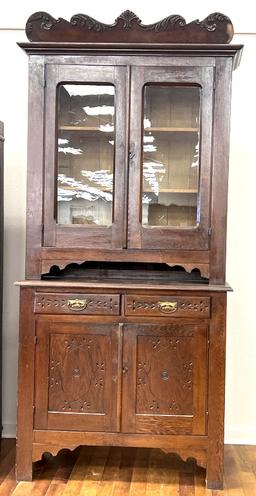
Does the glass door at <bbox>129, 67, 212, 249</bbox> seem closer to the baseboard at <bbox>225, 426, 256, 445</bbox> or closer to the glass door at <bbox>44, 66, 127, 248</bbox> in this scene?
the glass door at <bbox>44, 66, 127, 248</bbox>

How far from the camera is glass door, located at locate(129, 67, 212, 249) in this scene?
2.78 m

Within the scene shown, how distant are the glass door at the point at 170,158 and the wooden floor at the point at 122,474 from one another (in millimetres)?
1057

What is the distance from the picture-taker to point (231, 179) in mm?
3371

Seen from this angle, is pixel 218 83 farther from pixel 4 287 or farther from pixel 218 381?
pixel 4 287

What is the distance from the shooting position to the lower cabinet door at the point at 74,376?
278cm

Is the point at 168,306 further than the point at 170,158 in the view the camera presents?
No

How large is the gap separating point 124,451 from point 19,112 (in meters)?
1.88

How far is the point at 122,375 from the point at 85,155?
1.00 metres

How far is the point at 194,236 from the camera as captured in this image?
2.79 meters

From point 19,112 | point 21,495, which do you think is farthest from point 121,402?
point 19,112

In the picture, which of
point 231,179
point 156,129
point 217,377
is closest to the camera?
point 217,377

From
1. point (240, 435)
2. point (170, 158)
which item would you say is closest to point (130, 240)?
point (170, 158)

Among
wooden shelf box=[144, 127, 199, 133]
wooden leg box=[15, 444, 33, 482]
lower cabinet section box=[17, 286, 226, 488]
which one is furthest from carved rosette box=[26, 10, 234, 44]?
wooden leg box=[15, 444, 33, 482]

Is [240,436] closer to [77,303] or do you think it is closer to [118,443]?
[118,443]
